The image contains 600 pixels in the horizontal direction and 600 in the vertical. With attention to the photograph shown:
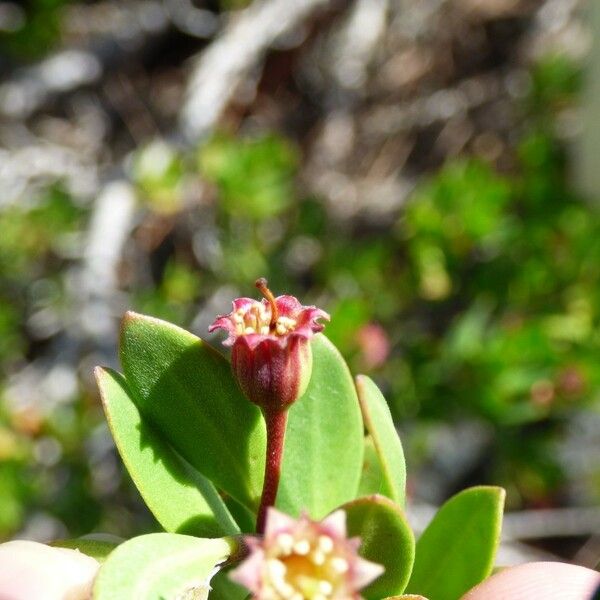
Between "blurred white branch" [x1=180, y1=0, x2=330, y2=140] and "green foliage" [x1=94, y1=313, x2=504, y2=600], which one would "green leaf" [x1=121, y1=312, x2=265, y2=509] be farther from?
"blurred white branch" [x1=180, y1=0, x2=330, y2=140]

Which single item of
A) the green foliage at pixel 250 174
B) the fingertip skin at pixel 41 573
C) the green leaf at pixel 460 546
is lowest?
the green leaf at pixel 460 546

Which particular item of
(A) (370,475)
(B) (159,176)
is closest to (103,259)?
(B) (159,176)

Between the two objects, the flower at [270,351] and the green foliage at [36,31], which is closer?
the flower at [270,351]

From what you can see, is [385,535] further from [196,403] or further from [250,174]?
[250,174]

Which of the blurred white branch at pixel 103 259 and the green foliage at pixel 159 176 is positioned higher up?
the green foliage at pixel 159 176

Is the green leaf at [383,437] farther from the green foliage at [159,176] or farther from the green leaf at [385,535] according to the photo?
the green foliage at [159,176]

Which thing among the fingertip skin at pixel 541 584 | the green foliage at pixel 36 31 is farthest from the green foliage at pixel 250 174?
the fingertip skin at pixel 541 584
